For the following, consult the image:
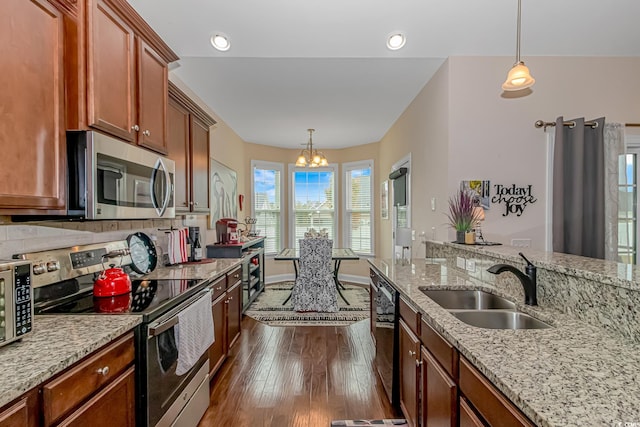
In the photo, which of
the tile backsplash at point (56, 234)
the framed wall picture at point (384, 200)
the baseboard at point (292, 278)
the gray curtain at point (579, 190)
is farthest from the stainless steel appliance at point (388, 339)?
the baseboard at point (292, 278)

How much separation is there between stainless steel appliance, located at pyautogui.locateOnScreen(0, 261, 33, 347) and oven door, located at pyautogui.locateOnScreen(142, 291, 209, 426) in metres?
0.45

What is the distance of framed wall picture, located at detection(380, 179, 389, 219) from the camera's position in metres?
5.42

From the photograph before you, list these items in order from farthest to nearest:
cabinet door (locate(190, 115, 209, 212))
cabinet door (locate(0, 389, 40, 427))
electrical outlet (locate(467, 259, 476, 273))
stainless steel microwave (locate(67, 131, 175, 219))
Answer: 1. cabinet door (locate(190, 115, 209, 212))
2. electrical outlet (locate(467, 259, 476, 273))
3. stainless steel microwave (locate(67, 131, 175, 219))
4. cabinet door (locate(0, 389, 40, 427))

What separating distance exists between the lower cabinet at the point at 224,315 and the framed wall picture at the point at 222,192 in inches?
48.9

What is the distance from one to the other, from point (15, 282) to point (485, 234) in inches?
116

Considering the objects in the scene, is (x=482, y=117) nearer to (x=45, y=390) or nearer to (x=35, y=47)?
(x=35, y=47)

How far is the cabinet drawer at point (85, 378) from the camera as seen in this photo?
993mm

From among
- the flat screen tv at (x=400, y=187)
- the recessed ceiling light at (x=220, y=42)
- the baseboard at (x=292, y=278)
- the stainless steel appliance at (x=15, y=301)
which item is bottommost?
the baseboard at (x=292, y=278)

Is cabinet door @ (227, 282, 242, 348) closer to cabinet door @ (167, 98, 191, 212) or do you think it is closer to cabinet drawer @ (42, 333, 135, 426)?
cabinet door @ (167, 98, 191, 212)

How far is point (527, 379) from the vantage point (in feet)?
2.88

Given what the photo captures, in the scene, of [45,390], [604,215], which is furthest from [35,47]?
[604,215]

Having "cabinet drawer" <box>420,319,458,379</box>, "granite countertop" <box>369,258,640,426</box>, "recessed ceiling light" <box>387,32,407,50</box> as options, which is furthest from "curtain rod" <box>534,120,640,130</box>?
"cabinet drawer" <box>420,319,458,379</box>

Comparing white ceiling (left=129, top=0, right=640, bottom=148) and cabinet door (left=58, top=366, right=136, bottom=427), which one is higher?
white ceiling (left=129, top=0, right=640, bottom=148)

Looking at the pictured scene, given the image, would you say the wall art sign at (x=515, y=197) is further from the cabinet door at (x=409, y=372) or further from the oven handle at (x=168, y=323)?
the oven handle at (x=168, y=323)
